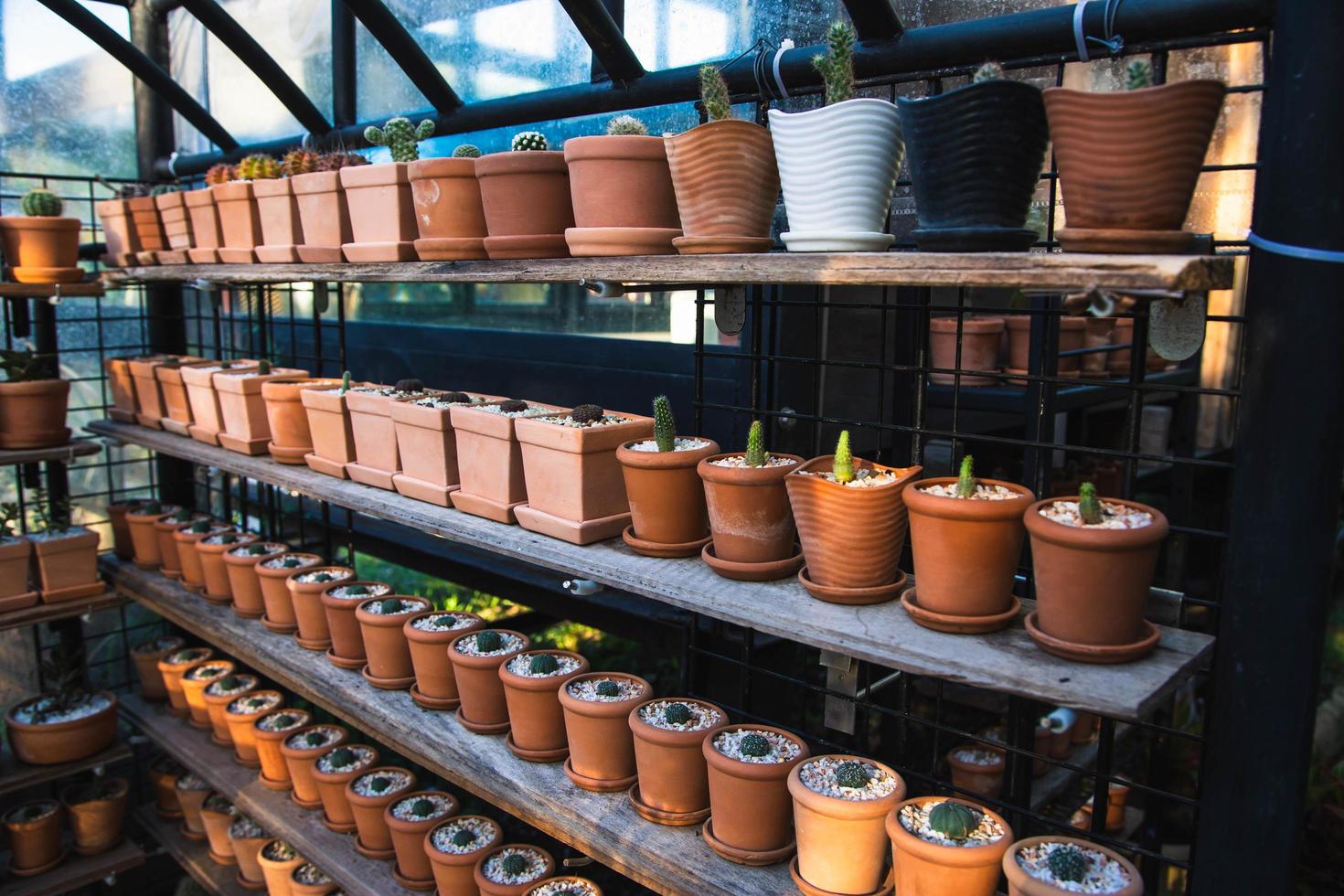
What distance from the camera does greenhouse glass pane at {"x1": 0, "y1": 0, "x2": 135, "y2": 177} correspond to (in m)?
3.71

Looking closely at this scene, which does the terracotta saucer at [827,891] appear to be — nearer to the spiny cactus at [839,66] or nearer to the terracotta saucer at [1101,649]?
the terracotta saucer at [1101,649]

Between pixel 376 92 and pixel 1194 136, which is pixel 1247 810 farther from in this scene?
pixel 376 92

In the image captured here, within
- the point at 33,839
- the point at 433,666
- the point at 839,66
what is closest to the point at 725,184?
the point at 839,66

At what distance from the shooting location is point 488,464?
2.06 meters

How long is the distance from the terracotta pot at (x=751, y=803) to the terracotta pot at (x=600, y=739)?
0.25 meters

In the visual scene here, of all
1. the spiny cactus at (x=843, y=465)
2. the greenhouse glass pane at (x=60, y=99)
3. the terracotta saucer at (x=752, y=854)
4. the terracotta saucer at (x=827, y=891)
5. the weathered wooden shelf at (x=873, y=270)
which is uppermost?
the greenhouse glass pane at (x=60, y=99)

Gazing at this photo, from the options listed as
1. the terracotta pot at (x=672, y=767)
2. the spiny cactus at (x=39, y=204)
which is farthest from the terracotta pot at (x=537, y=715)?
the spiny cactus at (x=39, y=204)

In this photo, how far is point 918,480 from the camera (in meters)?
1.46

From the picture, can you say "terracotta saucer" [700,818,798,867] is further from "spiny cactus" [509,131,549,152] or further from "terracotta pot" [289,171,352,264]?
"terracotta pot" [289,171,352,264]

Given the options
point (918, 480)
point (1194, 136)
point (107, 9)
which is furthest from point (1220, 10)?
point (107, 9)

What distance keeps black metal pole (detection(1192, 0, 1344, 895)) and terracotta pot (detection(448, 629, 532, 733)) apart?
1.39 metres

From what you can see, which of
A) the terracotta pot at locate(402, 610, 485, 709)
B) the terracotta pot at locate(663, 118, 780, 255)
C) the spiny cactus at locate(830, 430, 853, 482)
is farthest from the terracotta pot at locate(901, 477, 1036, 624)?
the terracotta pot at locate(402, 610, 485, 709)

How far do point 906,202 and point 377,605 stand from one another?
1.66 meters

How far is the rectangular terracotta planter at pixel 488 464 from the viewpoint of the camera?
202cm
